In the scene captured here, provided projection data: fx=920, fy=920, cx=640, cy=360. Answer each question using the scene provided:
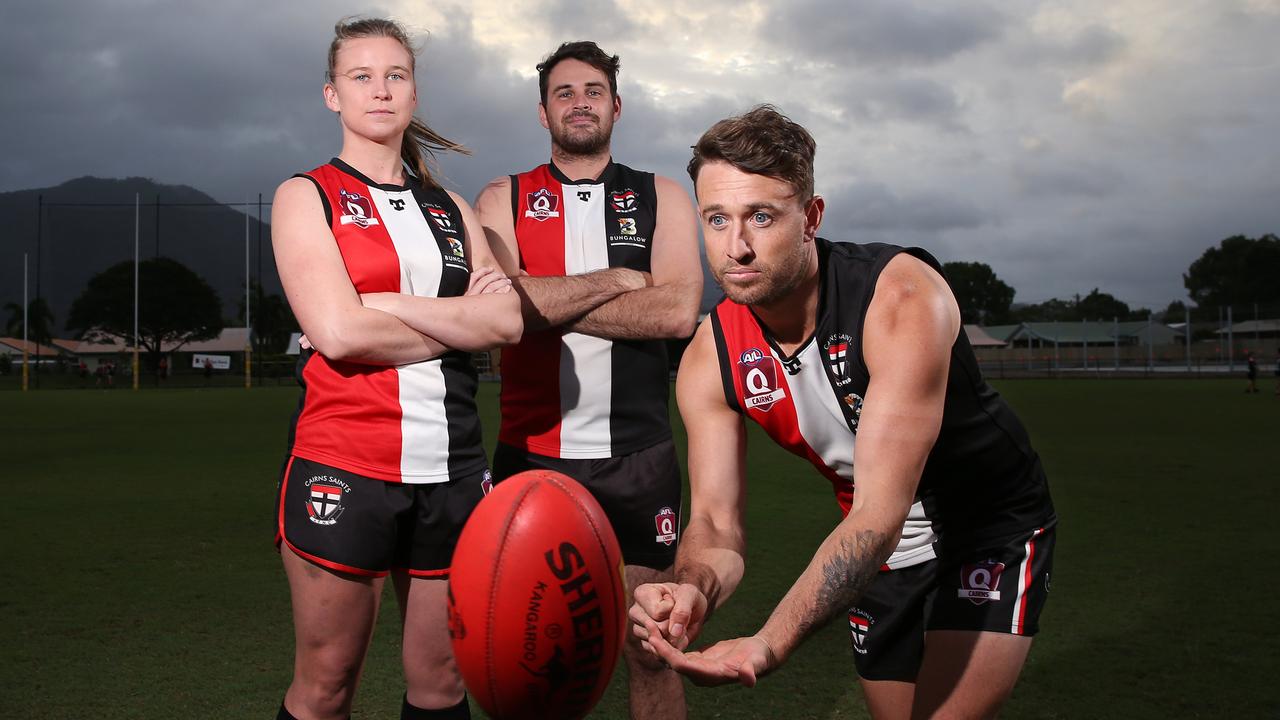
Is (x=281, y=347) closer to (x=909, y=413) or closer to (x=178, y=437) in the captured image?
(x=178, y=437)

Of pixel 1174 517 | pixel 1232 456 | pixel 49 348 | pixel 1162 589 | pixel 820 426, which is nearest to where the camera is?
pixel 820 426

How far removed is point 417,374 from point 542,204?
1289mm

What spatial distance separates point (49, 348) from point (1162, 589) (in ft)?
375

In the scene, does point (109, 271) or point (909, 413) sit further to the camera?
point (109, 271)

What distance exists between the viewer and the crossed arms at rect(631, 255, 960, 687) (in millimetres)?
→ 2102

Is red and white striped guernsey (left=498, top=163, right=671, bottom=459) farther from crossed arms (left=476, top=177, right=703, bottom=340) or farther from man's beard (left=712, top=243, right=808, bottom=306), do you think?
man's beard (left=712, top=243, right=808, bottom=306)

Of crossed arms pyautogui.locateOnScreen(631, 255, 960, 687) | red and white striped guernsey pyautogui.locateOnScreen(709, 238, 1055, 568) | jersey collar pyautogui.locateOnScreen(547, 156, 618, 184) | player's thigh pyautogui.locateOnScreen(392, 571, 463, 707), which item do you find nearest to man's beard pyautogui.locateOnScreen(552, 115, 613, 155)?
jersey collar pyautogui.locateOnScreen(547, 156, 618, 184)

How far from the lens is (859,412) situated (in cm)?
282

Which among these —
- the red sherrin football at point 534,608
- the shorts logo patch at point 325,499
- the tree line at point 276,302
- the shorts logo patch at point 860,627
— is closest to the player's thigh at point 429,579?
the shorts logo patch at point 325,499

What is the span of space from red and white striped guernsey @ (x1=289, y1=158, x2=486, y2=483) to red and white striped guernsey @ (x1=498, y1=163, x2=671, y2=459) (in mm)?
658

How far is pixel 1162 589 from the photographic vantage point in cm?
619

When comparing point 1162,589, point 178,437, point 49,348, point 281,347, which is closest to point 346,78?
point 1162,589

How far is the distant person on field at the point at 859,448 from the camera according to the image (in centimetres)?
234

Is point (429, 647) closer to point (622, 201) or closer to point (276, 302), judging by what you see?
point (622, 201)
